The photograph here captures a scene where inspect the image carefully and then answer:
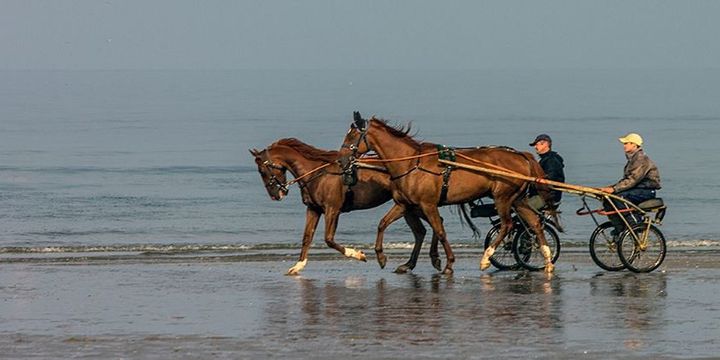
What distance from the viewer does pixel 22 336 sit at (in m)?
15.3

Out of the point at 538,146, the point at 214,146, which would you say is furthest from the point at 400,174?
the point at 214,146

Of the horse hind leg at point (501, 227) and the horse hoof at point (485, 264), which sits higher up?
the horse hind leg at point (501, 227)

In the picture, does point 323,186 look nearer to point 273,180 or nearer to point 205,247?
point 273,180

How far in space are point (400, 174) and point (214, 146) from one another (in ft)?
147

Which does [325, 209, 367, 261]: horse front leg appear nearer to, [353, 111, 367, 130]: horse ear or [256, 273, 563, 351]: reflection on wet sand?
[256, 273, 563, 351]: reflection on wet sand

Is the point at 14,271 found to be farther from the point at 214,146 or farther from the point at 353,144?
the point at 214,146

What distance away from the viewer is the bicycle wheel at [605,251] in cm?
2016

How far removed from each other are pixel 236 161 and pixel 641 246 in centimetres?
3575

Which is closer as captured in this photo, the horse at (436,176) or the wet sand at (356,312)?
the wet sand at (356,312)

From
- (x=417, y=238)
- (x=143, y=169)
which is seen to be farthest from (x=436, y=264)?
(x=143, y=169)

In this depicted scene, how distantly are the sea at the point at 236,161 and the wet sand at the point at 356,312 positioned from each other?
22.5 feet

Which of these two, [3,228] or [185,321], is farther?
[3,228]

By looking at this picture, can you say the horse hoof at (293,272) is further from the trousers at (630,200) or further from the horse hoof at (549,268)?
the trousers at (630,200)

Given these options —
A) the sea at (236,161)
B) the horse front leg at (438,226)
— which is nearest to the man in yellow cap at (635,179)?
the horse front leg at (438,226)
